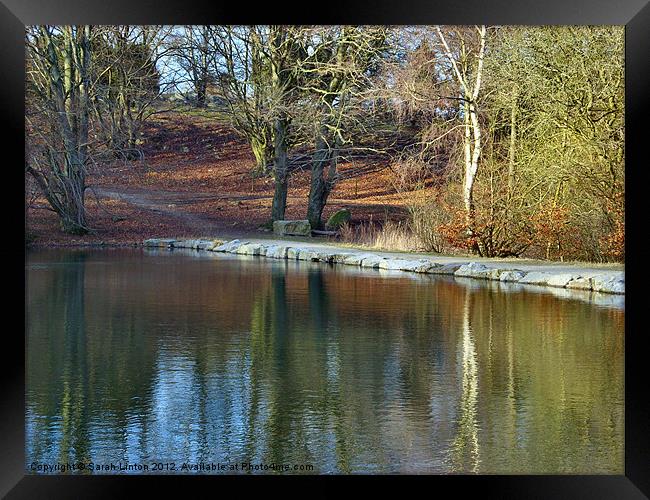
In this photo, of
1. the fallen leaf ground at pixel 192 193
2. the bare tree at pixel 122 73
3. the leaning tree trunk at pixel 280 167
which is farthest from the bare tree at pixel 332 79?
the bare tree at pixel 122 73

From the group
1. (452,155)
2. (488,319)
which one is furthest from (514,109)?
(488,319)

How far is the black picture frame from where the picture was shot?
5.36 meters

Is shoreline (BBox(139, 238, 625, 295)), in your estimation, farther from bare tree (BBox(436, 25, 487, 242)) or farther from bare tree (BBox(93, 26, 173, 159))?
bare tree (BBox(93, 26, 173, 159))

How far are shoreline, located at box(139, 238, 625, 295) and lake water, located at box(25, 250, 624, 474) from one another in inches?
20.9

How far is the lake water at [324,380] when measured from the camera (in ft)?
19.9

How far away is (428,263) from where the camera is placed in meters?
18.0

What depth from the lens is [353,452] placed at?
6043 millimetres

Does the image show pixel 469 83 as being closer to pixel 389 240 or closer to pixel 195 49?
pixel 389 240

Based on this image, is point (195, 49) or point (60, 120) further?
point (195, 49)

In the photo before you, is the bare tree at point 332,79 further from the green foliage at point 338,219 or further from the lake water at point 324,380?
the lake water at point 324,380

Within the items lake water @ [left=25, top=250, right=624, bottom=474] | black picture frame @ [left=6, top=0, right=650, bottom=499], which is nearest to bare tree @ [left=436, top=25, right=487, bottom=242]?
lake water @ [left=25, top=250, right=624, bottom=474]
